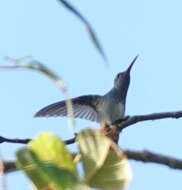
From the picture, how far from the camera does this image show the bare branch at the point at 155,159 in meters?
0.81

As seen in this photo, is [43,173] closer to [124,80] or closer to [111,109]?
[111,109]

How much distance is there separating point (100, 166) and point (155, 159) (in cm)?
13

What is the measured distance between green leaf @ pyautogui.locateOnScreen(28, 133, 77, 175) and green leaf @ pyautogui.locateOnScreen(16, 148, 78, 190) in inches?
0.6

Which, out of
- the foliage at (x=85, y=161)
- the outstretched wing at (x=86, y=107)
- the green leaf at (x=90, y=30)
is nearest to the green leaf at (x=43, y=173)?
the foliage at (x=85, y=161)

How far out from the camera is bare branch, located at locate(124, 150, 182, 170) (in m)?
0.81

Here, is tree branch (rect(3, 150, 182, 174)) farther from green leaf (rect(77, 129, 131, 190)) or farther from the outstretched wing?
the outstretched wing

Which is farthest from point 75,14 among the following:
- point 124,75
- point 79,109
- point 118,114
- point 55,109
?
point 124,75

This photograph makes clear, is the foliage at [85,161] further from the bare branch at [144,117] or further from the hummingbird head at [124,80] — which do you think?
the hummingbird head at [124,80]

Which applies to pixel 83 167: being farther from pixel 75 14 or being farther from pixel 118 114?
pixel 118 114

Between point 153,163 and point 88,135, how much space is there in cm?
13

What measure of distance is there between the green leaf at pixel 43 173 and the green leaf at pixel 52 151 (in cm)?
2

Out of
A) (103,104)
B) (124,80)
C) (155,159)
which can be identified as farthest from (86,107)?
(155,159)

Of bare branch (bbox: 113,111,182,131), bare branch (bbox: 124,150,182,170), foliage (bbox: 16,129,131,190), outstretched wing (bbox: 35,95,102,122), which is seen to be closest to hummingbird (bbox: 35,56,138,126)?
outstretched wing (bbox: 35,95,102,122)

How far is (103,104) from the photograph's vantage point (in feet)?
28.7
